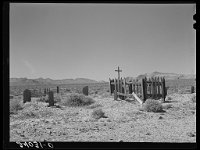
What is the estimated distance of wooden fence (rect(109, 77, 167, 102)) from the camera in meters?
13.4

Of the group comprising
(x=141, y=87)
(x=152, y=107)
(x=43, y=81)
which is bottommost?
(x=43, y=81)

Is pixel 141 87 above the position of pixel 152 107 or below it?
above

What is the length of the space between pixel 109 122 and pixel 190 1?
6446 mm

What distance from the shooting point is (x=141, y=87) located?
44.2 feet

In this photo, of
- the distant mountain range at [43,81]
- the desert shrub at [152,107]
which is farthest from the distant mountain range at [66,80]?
the desert shrub at [152,107]

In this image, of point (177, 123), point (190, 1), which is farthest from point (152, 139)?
point (190, 1)

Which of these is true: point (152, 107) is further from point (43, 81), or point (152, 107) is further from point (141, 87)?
point (43, 81)

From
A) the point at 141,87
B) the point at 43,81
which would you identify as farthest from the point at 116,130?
the point at 43,81

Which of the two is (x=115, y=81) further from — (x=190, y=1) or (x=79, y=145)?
(x=190, y=1)

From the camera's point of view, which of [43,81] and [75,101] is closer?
[75,101]
